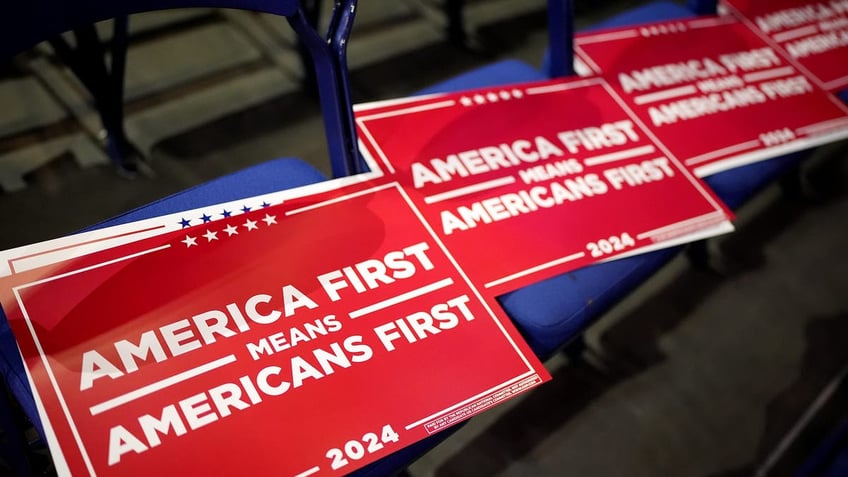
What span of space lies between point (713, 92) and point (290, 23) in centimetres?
64

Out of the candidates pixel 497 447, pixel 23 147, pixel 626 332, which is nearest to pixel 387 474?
pixel 497 447

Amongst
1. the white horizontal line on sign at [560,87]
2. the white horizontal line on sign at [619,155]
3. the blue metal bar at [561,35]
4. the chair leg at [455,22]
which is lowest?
the white horizontal line on sign at [619,155]

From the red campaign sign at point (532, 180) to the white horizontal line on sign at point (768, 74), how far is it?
25 cm

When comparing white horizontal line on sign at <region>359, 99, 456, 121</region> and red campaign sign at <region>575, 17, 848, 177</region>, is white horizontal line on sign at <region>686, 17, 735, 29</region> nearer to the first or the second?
red campaign sign at <region>575, 17, 848, 177</region>

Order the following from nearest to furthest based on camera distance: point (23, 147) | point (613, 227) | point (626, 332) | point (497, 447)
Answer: point (613, 227), point (497, 447), point (626, 332), point (23, 147)

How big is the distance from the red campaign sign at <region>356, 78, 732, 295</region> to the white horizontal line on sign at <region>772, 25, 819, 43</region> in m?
0.39

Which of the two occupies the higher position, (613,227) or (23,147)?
(23,147)

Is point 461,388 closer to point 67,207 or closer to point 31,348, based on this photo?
point 31,348

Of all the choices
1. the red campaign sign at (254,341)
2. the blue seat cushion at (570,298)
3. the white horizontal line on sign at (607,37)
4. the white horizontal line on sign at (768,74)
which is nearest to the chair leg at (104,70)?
the red campaign sign at (254,341)

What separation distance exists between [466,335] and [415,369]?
2.7 inches

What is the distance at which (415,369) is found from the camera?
64cm

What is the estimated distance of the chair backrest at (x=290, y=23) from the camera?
63cm

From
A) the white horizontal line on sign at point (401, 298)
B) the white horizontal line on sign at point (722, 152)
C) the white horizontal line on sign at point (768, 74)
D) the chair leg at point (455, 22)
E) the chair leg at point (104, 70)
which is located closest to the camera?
the white horizontal line on sign at point (401, 298)

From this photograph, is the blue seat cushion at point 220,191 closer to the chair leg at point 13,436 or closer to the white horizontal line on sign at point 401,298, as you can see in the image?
the chair leg at point 13,436
